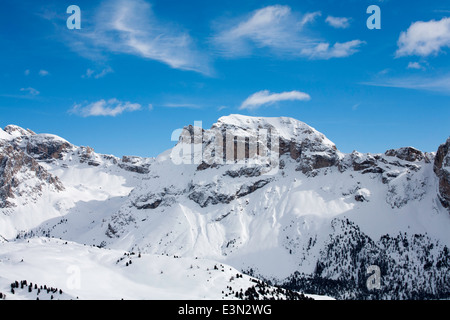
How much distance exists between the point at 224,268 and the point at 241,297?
39.3 metres

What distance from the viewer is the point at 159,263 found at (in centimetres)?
19750
